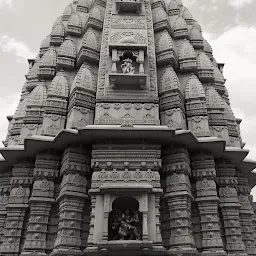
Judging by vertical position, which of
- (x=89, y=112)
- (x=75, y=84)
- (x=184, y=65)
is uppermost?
(x=184, y=65)

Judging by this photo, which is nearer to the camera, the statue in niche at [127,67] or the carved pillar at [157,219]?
the carved pillar at [157,219]

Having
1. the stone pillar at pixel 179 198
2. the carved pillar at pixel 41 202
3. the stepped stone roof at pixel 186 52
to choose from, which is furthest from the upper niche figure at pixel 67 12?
the stone pillar at pixel 179 198

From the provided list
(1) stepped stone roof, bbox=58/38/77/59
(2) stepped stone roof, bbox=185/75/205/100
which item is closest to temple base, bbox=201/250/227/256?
(2) stepped stone roof, bbox=185/75/205/100

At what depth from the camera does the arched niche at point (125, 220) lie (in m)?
10.5

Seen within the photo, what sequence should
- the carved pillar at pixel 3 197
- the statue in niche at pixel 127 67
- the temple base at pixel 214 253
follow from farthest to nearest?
the statue in niche at pixel 127 67 → the carved pillar at pixel 3 197 → the temple base at pixel 214 253

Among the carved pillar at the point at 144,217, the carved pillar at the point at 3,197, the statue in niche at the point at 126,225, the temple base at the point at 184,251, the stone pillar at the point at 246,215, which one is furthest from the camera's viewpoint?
the stone pillar at the point at 246,215

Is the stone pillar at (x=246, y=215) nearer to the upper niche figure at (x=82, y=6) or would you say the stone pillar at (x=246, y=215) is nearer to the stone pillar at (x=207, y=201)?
the stone pillar at (x=207, y=201)

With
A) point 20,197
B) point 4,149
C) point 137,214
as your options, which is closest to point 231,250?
point 137,214

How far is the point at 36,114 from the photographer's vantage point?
14.1 meters

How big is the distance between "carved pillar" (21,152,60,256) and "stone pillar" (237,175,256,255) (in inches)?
320

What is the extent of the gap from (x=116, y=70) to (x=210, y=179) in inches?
235

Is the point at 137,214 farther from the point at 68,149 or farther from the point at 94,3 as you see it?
the point at 94,3

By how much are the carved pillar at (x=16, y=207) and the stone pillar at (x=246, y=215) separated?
29.7 ft

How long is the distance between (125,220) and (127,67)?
6.38 meters
